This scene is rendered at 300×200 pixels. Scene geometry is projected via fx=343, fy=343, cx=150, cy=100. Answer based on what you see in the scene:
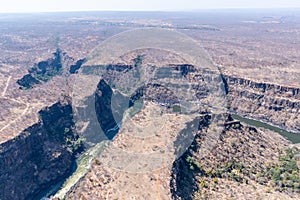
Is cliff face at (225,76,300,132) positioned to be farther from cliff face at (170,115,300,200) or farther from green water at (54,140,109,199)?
green water at (54,140,109,199)

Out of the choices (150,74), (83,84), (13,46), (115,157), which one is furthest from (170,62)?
(13,46)

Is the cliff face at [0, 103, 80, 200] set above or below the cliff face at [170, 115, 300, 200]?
below

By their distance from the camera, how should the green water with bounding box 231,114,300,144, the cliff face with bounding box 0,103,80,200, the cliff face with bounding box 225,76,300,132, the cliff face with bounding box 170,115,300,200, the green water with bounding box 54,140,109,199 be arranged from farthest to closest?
1. the cliff face with bounding box 225,76,300,132
2. the green water with bounding box 231,114,300,144
3. the green water with bounding box 54,140,109,199
4. the cliff face with bounding box 0,103,80,200
5. the cliff face with bounding box 170,115,300,200

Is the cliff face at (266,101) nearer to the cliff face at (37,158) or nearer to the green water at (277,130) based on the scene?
the green water at (277,130)

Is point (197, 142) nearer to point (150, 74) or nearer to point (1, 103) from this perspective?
point (1, 103)

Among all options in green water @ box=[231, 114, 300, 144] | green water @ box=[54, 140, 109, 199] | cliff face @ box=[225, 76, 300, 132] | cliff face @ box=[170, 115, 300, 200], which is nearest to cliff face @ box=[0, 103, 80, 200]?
green water @ box=[54, 140, 109, 199]

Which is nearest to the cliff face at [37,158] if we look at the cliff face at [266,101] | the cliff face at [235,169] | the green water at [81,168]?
the green water at [81,168]

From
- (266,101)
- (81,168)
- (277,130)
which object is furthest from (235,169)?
(266,101)
